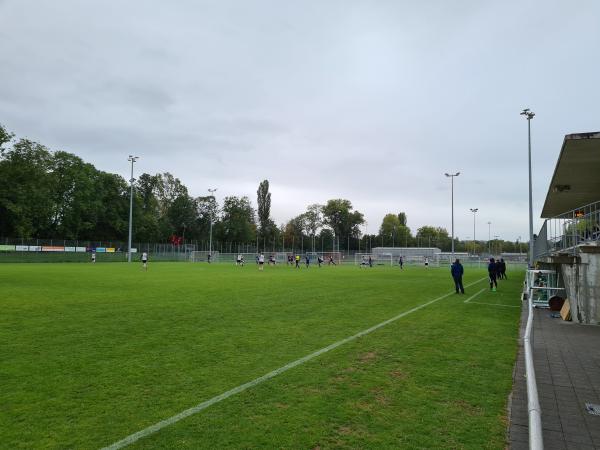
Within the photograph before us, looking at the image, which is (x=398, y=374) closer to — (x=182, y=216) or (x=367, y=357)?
(x=367, y=357)

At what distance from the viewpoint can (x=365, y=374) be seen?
6488 millimetres

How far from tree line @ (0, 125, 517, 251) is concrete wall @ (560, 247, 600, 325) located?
34595mm

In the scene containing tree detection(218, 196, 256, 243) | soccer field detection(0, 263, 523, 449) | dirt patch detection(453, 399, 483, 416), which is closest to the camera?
soccer field detection(0, 263, 523, 449)

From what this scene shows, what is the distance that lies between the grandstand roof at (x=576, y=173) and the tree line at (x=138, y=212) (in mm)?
34121

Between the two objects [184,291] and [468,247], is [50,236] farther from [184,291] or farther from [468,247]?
[468,247]

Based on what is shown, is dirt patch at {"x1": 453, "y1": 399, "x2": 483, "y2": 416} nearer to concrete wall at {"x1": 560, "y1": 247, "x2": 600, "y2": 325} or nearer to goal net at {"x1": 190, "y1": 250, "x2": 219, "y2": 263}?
concrete wall at {"x1": 560, "y1": 247, "x2": 600, "y2": 325}

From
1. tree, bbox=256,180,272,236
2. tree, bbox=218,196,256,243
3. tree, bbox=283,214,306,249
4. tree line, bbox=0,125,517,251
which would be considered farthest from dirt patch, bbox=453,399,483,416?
tree, bbox=283,214,306,249

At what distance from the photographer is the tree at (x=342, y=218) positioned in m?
139

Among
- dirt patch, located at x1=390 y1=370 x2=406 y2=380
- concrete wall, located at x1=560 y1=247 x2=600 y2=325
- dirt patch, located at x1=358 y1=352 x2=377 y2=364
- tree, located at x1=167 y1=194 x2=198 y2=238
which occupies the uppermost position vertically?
tree, located at x1=167 y1=194 x2=198 y2=238

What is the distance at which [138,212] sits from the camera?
83.1 meters

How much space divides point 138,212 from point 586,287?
80674 mm

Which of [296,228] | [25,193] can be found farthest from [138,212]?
[296,228]

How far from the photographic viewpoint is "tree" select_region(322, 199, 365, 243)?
456 ft

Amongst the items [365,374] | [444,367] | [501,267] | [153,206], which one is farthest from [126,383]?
[153,206]
